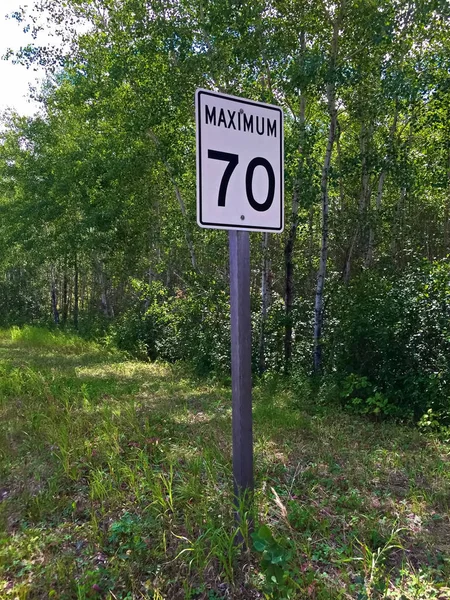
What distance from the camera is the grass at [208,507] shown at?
2.32m

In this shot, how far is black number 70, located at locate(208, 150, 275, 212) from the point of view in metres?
2.12

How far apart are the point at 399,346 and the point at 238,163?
4.56 metres

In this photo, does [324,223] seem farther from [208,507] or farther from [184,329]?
[208,507]

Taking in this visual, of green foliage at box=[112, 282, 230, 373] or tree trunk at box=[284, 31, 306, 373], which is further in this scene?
green foliage at box=[112, 282, 230, 373]

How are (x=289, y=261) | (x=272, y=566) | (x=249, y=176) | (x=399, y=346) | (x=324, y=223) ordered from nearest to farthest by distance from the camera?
(x=272, y=566) → (x=249, y=176) → (x=399, y=346) → (x=324, y=223) → (x=289, y=261)

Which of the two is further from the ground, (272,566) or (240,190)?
(240,190)

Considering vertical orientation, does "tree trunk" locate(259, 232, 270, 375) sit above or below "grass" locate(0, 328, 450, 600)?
above

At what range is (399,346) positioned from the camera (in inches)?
233

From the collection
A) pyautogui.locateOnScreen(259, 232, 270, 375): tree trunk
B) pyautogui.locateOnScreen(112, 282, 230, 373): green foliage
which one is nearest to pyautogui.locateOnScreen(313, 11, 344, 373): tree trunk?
pyautogui.locateOnScreen(259, 232, 270, 375): tree trunk

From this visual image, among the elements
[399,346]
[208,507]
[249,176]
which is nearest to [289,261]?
[399,346]

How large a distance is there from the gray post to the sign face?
128 mm

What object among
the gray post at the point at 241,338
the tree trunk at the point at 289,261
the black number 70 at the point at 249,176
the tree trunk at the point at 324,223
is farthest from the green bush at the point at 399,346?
the black number 70 at the point at 249,176

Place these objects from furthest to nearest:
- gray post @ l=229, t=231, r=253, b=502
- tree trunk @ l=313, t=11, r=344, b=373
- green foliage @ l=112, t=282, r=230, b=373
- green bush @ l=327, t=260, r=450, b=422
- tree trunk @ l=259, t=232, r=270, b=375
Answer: green foliage @ l=112, t=282, r=230, b=373, tree trunk @ l=259, t=232, r=270, b=375, tree trunk @ l=313, t=11, r=344, b=373, green bush @ l=327, t=260, r=450, b=422, gray post @ l=229, t=231, r=253, b=502

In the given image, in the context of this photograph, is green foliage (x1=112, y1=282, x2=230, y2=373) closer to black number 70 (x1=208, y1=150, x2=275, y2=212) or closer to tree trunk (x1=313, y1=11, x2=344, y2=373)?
tree trunk (x1=313, y1=11, x2=344, y2=373)
